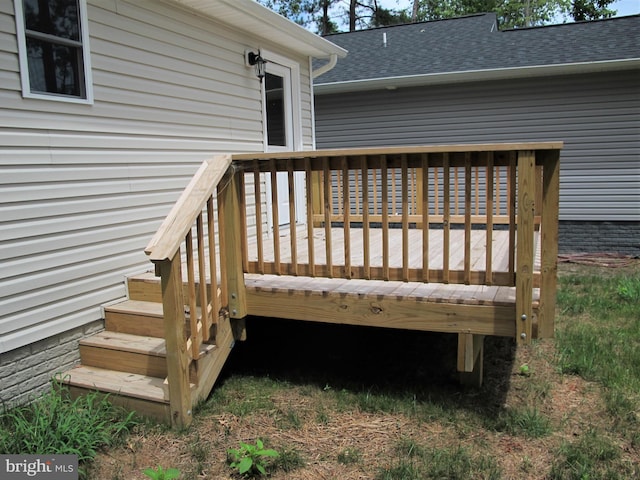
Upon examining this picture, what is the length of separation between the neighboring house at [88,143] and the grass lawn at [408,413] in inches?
42.3

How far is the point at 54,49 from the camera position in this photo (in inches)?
142

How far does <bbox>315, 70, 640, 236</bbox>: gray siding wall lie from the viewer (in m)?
8.69

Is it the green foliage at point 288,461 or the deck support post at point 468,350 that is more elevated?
the deck support post at point 468,350

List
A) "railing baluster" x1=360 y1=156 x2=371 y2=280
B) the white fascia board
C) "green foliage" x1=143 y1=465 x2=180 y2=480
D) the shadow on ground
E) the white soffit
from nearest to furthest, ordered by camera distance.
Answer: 1. "green foliage" x1=143 y1=465 x2=180 y2=480
2. "railing baluster" x1=360 y1=156 x2=371 y2=280
3. the shadow on ground
4. the white soffit
5. the white fascia board

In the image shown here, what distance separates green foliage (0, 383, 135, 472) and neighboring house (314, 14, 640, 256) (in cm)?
741

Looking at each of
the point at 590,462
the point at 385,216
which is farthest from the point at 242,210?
the point at 590,462

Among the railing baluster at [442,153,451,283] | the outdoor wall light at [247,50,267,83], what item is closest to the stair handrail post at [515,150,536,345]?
the railing baluster at [442,153,451,283]

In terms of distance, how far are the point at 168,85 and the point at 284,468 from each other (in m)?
Result: 3.34

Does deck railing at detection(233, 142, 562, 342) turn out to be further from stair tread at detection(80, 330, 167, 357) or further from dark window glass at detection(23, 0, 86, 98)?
dark window glass at detection(23, 0, 86, 98)

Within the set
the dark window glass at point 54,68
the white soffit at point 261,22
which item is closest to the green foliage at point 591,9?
the white soffit at point 261,22

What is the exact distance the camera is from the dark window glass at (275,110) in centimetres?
654

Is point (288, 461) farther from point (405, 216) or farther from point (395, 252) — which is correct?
point (395, 252)

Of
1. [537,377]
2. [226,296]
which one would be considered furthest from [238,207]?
[537,377]

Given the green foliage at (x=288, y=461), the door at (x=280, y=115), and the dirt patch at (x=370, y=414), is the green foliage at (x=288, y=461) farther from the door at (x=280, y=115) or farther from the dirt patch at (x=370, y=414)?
the door at (x=280, y=115)
